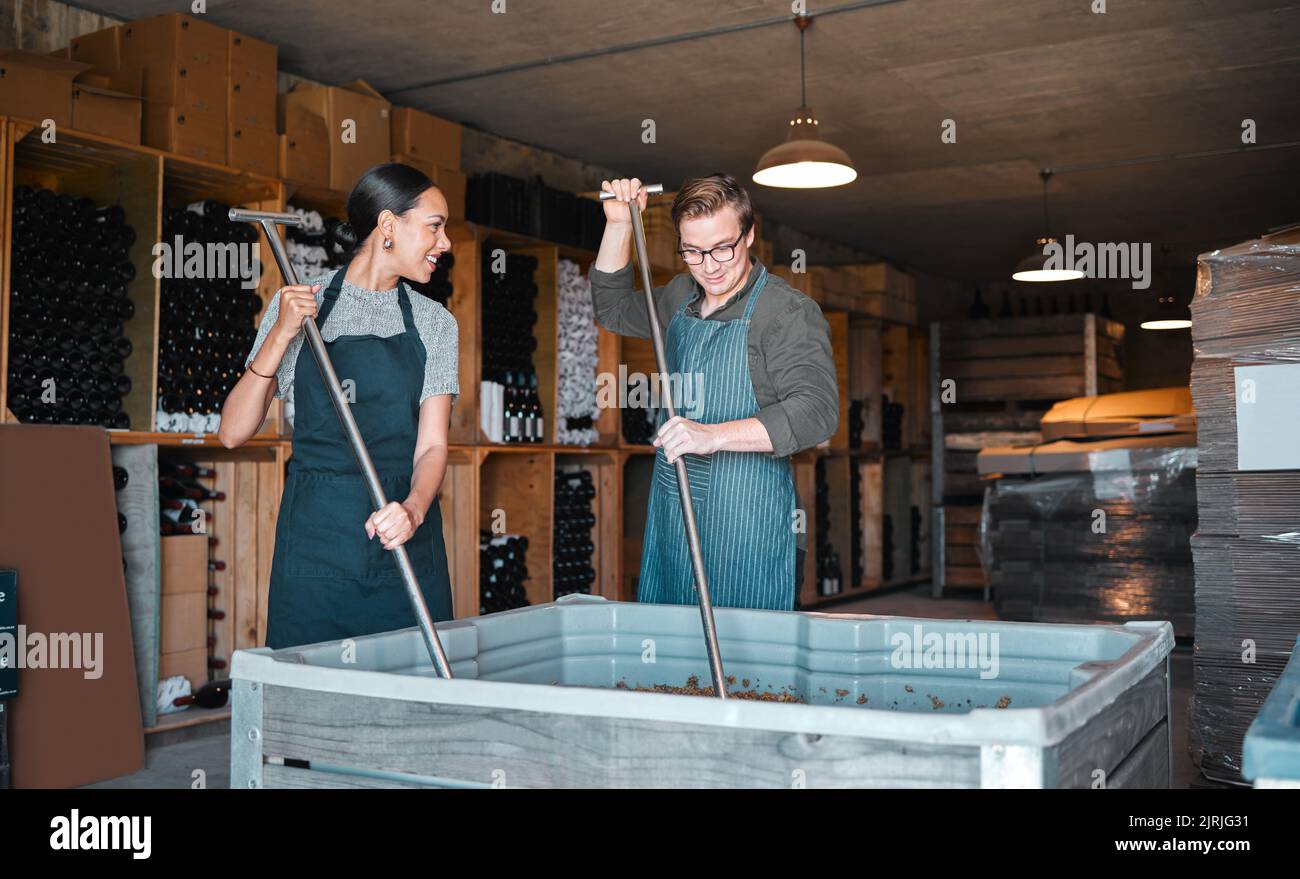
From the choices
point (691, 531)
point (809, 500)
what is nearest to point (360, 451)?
point (691, 531)

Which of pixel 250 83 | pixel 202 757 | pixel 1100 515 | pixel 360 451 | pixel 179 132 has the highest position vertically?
pixel 250 83

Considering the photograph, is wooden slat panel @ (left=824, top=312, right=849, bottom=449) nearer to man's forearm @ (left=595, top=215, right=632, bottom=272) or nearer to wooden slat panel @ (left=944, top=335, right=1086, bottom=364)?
wooden slat panel @ (left=944, top=335, right=1086, bottom=364)

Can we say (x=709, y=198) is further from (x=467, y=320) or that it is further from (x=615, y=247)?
(x=467, y=320)

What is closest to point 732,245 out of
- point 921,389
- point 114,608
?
point 114,608

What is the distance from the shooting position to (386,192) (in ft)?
7.25

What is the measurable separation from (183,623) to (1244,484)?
3756mm

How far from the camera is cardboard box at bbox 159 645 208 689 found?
4.54 metres

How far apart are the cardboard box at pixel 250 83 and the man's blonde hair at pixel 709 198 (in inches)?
118

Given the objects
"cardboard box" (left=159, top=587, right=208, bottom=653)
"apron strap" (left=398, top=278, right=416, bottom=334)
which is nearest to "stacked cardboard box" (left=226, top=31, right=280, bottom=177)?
"cardboard box" (left=159, top=587, right=208, bottom=653)

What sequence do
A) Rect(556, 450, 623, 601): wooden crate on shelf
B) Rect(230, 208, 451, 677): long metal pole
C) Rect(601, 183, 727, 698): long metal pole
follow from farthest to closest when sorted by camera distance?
Rect(556, 450, 623, 601): wooden crate on shelf → Rect(601, 183, 727, 698): long metal pole → Rect(230, 208, 451, 677): long metal pole

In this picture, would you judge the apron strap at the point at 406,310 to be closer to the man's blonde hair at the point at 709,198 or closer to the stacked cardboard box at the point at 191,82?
the man's blonde hair at the point at 709,198

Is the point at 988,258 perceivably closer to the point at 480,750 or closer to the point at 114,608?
the point at 114,608

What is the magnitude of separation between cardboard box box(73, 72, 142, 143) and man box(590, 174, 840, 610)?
2.52 metres
